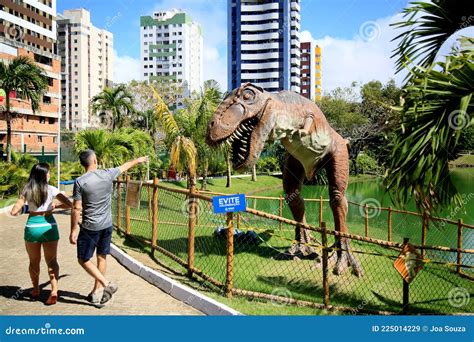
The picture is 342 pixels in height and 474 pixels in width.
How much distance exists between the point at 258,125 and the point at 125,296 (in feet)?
10.0

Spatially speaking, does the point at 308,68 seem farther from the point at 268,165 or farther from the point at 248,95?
the point at 248,95

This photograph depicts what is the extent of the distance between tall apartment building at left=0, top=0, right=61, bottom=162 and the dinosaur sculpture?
99.3 feet

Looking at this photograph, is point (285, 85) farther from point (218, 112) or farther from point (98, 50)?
point (218, 112)

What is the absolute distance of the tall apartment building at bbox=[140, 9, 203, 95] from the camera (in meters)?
88.1

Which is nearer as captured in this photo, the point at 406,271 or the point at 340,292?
the point at 406,271

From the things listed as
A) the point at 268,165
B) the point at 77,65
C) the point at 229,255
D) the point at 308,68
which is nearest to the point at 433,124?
the point at 229,255

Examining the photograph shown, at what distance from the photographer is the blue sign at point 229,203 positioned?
539 cm

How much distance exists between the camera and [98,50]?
81062mm

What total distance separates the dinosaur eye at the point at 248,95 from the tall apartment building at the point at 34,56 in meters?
30.5

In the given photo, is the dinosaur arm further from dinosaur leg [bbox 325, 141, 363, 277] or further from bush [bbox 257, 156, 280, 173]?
bush [bbox 257, 156, 280, 173]

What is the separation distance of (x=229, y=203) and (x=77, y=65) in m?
76.7

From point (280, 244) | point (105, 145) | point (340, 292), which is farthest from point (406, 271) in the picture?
point (105, 145)

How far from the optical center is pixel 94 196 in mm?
5027

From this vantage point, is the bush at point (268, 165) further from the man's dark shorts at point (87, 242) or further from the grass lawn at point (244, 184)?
the man's dark shorts at point (87, 242)
